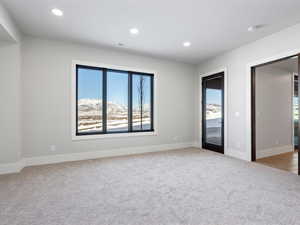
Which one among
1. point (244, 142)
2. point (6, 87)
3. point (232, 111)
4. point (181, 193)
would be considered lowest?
point (181, 193)

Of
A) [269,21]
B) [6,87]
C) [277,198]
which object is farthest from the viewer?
[6,87]

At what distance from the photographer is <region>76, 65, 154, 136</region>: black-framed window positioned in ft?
14.3

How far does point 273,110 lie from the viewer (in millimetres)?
4898

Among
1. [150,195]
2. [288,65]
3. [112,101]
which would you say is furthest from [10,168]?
[288,65]

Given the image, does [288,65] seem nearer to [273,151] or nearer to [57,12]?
[273,151]

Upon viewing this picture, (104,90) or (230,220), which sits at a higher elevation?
(104,90)

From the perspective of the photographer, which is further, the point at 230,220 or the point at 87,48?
the point at 87,48

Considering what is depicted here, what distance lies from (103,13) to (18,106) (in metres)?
2.47

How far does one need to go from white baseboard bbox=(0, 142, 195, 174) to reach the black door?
1009mm

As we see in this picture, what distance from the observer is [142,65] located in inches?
196

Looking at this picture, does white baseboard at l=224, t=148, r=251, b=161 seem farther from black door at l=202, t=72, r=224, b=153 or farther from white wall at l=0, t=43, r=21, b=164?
white wall at l=0, t=43, r=21, b=164

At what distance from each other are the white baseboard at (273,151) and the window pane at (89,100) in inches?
168

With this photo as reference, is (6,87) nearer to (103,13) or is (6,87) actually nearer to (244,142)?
(103,13)

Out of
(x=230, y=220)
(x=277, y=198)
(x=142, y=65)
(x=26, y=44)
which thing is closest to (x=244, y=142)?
(x=277, y=198)
